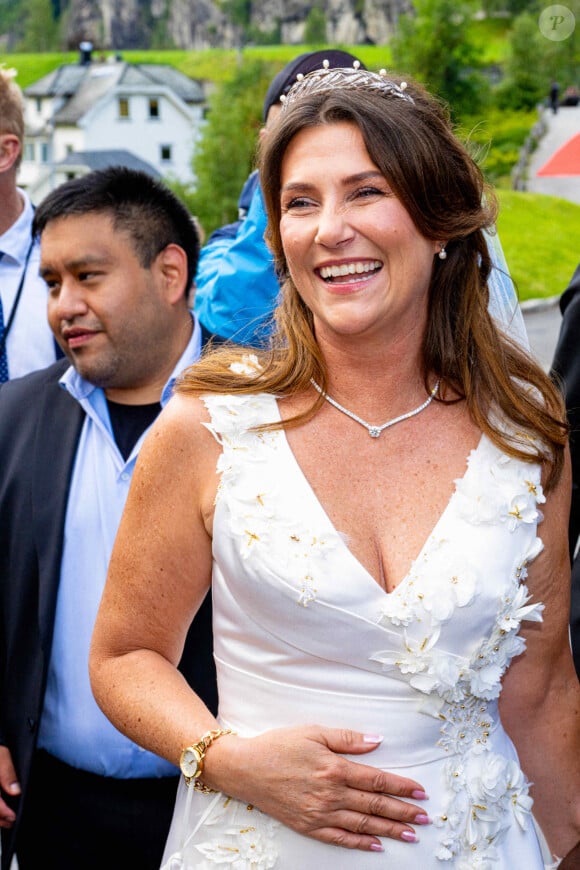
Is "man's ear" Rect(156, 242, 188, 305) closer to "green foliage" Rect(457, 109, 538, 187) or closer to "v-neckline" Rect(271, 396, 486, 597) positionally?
"v-neckline" Rect(271, 396, 486, 597)

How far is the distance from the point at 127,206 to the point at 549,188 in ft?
101

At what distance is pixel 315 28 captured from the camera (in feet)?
387

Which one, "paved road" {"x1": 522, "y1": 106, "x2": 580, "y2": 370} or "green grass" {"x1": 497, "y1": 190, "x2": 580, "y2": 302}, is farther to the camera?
"green grass" {"x1": 497, "y1": 190, "x2": 580, "y2": 302}

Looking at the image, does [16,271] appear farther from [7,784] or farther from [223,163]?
[223,163]

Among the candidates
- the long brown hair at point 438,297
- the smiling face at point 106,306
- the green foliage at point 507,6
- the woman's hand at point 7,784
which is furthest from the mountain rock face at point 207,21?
the woman's hand at point 7,784

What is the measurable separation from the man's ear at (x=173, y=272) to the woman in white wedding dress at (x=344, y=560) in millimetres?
1040

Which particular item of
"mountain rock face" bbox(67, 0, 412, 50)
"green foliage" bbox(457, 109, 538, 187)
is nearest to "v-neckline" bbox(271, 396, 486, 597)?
"green foliage" bbox(457, 109, 538, 187)

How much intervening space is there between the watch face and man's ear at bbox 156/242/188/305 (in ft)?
5.46

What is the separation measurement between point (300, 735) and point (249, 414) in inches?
27.1

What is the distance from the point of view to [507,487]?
7.80ft

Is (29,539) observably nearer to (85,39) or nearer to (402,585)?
(402,585)

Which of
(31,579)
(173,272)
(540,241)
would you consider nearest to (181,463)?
(31,579)

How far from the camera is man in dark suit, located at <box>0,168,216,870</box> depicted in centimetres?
307

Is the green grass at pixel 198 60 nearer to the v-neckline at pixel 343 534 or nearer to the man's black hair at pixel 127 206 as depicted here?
the man's black hair at pixel 127 206
